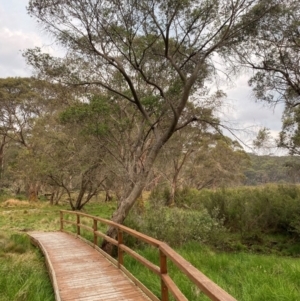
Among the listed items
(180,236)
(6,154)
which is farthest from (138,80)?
(6,154)

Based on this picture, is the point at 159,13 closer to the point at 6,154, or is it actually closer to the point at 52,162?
the point at 52,162

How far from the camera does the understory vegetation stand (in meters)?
5.51

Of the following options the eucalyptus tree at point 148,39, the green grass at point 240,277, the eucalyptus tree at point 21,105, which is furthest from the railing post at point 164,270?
the eucalyptus tree at point 21,105

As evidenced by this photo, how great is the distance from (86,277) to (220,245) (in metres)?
6.74

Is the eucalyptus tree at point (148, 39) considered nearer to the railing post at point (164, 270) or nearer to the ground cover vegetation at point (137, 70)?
the ground cover vegetation at point (137, 70)

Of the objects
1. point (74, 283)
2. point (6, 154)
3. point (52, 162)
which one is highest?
point (6, 154)

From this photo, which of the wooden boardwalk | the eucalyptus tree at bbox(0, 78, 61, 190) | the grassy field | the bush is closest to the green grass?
the grassy field

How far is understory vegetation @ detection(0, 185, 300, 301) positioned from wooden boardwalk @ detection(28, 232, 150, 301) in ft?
1.10

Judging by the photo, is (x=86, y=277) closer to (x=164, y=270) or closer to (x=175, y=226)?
(x=164, y=270)

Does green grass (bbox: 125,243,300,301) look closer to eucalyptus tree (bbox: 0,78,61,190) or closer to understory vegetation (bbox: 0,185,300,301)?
understory vegetation (bbox: 0,185,300,301)

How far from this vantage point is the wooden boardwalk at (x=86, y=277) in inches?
191

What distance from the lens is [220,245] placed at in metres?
11.4

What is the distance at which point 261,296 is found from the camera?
505 centimetres

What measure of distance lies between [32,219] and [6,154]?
73.4 ft
